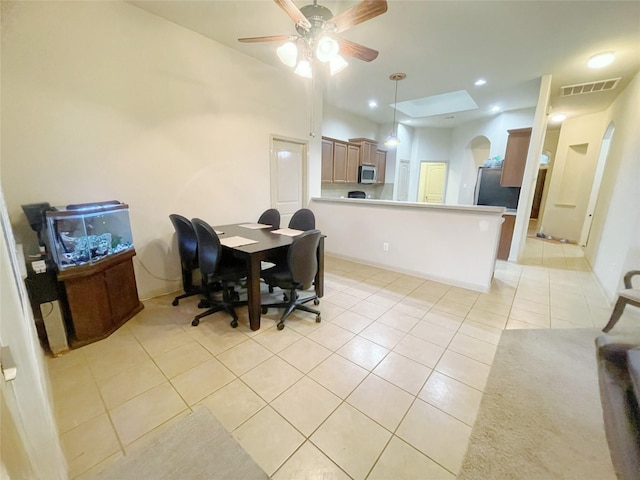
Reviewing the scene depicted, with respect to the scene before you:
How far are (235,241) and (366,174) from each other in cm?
476

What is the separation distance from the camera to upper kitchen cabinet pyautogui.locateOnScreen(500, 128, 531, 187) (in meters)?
4.29

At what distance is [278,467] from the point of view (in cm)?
123

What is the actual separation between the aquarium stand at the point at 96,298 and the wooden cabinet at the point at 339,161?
13.4 ft

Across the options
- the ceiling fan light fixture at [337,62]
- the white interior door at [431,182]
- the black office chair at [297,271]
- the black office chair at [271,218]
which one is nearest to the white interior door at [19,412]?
the black office chair at [297,271]

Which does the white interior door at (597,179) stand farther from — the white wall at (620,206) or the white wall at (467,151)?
the white wall at (467,151)

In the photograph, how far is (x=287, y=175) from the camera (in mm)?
4332

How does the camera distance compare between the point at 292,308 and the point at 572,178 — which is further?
the point at 572,178

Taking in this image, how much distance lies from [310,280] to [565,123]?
7.87 meters

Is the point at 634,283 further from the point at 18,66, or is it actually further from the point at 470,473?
the point at 18,66

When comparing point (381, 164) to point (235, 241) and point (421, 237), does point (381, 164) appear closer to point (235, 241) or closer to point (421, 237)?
point (421, 237)

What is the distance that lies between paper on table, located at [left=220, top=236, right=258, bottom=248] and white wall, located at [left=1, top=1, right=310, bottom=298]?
3.20ft

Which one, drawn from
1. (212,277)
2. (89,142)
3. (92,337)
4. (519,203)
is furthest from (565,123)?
(92,337)

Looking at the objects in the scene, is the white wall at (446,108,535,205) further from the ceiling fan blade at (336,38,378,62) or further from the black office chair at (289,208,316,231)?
the black office chair at (289,208,316,231)

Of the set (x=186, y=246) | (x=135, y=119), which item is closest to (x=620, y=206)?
(x=186, y=246)
